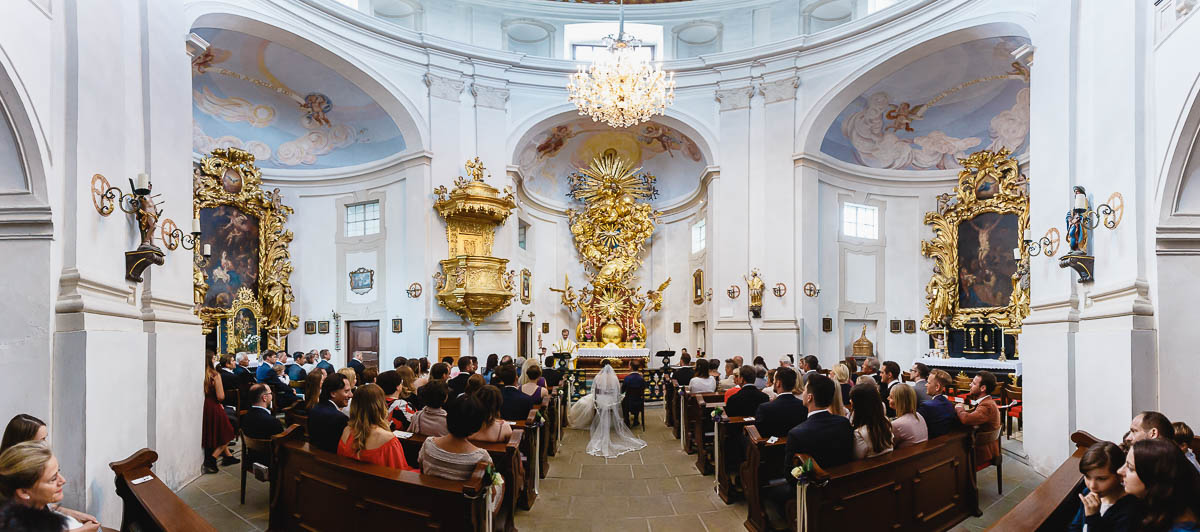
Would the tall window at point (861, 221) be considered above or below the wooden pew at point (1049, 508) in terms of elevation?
above

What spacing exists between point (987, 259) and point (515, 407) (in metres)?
12.5

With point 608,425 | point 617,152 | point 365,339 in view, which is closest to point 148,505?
point 608,425

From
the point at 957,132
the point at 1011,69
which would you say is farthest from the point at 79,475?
the point at 957,132

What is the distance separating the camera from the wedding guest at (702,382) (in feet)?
25.2

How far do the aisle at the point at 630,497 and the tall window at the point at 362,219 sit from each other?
9.15 metres

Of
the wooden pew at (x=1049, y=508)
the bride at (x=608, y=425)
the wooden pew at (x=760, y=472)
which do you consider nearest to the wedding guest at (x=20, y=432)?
the wooden pew at (x=760, y=472)

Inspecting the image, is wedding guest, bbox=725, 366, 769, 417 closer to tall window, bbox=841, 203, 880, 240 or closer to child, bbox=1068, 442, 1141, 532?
child, bbox=1068, 442, 1141, 532

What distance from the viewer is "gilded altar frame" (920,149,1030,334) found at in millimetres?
13039

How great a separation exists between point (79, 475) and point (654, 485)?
474cm

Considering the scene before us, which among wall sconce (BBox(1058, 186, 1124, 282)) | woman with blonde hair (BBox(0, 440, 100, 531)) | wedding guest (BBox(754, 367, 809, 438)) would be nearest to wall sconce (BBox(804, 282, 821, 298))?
wall sconce (BBox(1058, 186, 1124, 282))

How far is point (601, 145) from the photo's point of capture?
692 inches

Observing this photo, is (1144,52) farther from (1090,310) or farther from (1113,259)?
(1090,310)

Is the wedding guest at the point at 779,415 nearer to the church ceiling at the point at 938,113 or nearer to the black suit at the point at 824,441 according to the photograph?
the black suit at the point at 824,441

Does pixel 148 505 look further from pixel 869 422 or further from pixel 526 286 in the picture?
pixel 526 286
